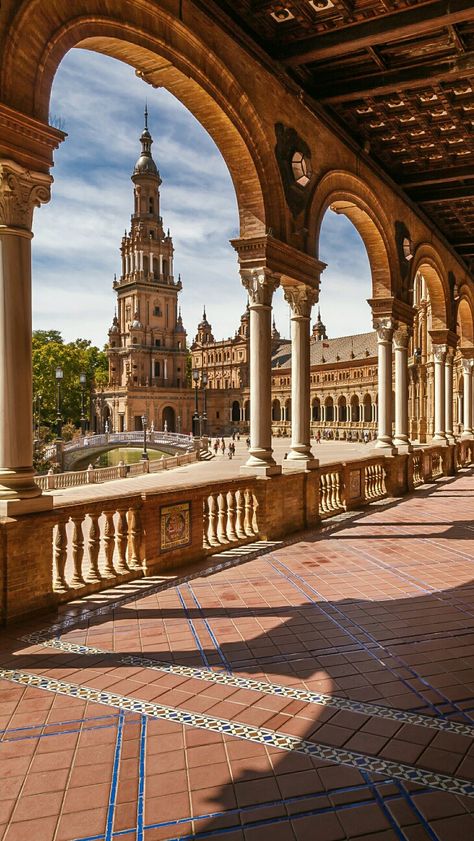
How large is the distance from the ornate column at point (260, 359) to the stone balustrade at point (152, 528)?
52 centimetres

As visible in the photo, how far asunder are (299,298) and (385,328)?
15.7 ft

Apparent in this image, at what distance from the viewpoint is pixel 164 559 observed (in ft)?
24.1

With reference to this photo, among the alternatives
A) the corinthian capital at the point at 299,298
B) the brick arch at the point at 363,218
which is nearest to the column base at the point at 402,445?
the brick arch at the point at 363,218

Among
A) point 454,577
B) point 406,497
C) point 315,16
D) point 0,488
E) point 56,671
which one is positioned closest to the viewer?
point 56,671

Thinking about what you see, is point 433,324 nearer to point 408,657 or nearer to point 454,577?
point 454,577

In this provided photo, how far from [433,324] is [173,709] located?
59.6 feet

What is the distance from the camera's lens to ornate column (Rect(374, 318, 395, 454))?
585 inches

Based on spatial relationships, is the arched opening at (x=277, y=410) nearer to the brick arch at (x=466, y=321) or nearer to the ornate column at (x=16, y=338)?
the brick arch at (x=466, y=321)

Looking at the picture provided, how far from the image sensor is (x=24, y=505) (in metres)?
5.56

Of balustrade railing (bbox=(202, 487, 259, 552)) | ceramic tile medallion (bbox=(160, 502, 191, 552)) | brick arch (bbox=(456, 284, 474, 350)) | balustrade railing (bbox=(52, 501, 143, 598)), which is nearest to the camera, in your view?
balustrade railing (bbox=(52, 501, 143, 598))

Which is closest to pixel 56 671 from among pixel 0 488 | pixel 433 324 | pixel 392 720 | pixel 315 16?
pixel 0 488

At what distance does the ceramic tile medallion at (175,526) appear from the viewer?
7.30m

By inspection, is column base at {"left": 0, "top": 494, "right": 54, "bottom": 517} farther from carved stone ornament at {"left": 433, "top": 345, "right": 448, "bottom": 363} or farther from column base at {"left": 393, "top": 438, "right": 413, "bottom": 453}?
carved stone ornament at {"left": 433, "top": 345, "right": 448, "bottom": 363}

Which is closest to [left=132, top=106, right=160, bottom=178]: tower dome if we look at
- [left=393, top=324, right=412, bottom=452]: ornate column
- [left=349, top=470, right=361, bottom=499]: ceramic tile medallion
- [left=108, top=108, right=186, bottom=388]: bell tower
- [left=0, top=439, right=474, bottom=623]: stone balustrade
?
[left=108, top=108, right=186, bottom=388]: bell tower
